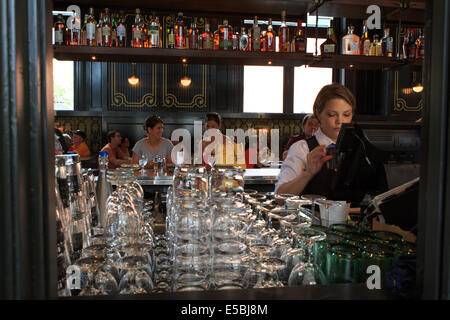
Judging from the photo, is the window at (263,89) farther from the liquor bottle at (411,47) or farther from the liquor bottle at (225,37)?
the liquor bottle at (225,37)

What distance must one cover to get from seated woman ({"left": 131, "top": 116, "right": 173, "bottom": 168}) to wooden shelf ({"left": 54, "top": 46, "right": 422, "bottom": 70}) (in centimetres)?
125

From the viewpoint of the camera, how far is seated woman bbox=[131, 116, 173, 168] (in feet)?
16.5

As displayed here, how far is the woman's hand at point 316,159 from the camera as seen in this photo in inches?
95.7

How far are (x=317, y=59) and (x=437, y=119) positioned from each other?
10.9 ft

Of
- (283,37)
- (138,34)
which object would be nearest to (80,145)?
(138,34)

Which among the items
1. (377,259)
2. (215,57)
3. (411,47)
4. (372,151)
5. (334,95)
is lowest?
(377,259)

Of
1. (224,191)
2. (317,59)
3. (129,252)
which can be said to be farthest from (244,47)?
(129,252)

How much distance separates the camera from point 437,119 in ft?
2.03

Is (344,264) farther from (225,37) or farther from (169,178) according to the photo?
(225,37)

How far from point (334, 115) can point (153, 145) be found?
304 cm

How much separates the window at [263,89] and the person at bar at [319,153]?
536 centimetres

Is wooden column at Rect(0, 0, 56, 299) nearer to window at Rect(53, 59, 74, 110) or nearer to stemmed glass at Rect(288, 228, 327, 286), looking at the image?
stemmed glass at Rect(288, 228, 327, 286)

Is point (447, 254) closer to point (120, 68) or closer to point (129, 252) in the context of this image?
point (129, 252)

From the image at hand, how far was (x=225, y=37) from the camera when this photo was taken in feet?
12.7
